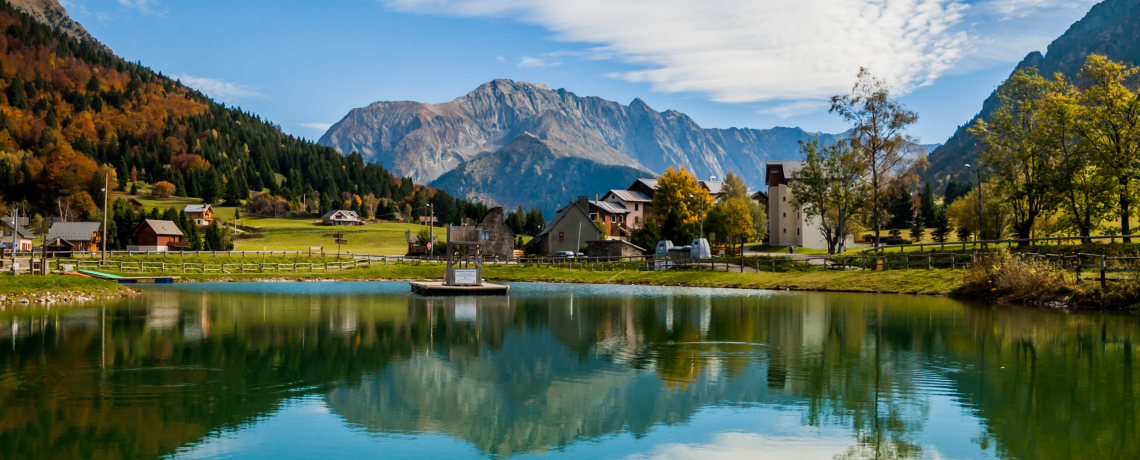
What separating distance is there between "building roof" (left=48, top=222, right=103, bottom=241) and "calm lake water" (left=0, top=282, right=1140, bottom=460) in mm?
87511

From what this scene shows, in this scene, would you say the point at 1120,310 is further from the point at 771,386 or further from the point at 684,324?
the point at 771,386

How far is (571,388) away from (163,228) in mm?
106971

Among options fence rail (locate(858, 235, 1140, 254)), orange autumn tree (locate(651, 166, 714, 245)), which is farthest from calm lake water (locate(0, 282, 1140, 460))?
orange autumn tree (locate(651, 166, 714, 245))

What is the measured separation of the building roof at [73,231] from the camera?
97.4 m

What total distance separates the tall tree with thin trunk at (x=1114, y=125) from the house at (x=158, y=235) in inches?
3929

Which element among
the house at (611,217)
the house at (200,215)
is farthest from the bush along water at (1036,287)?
the house at (200,215)

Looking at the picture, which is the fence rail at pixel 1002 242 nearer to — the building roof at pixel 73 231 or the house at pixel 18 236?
the building roof at pixel 73 231

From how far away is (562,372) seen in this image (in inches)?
555

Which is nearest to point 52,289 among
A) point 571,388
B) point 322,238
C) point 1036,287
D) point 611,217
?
point 571,388

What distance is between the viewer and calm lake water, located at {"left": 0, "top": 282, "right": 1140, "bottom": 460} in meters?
9.07

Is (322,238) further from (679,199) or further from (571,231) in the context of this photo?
(679,199)

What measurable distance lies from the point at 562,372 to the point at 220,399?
579cm

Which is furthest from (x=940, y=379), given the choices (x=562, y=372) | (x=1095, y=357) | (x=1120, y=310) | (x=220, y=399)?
(x=1120, y=310)

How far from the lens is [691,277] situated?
49.5m
